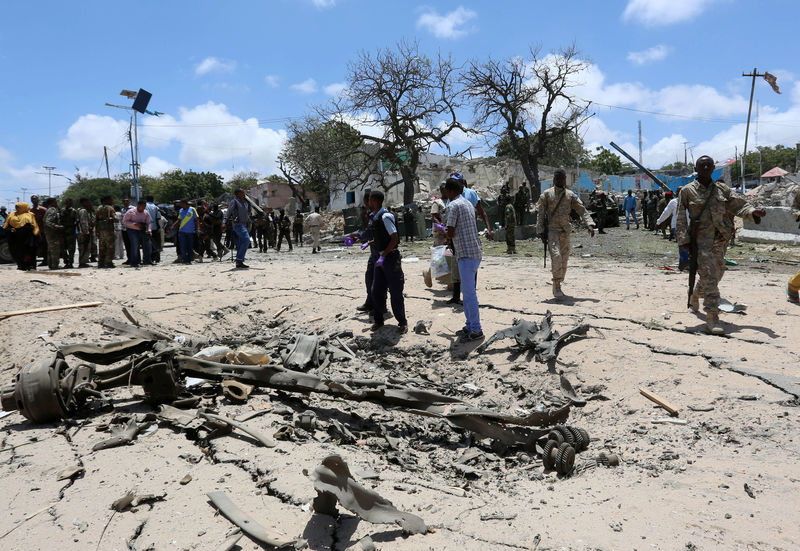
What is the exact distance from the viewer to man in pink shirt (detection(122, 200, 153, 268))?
11891 millimetres

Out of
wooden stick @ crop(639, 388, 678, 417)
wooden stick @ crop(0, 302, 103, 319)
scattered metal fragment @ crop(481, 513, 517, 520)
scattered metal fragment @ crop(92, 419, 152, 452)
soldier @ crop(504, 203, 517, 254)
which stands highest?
soldier @ crop(504, 203, 517, 254)

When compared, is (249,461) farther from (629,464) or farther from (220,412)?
(629,464)

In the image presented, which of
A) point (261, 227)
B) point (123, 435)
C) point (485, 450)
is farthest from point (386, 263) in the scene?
point (261, 227)

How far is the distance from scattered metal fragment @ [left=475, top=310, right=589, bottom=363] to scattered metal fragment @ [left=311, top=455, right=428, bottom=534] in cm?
287

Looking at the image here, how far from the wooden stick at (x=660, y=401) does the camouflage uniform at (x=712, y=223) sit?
173cm

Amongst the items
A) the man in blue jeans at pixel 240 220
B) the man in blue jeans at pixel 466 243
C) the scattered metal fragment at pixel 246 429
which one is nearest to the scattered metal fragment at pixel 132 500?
the scattered metal fragment at pixel 246 429

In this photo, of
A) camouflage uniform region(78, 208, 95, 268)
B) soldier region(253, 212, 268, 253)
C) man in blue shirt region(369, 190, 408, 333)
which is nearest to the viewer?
man in blue shirt region(369, 190, 408, 333)

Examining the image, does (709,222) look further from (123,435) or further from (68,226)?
(68,226)

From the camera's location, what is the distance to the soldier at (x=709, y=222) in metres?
5.56

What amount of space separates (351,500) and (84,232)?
38.7 feet

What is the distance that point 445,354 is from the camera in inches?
232

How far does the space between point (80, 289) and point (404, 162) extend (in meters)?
20.6

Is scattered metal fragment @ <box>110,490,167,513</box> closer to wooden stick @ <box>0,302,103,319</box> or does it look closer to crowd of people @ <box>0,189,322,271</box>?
wooden stick @ <box>0,302,103,319</box>

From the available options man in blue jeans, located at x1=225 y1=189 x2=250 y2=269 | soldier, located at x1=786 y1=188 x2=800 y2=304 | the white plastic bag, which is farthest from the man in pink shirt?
soldier, located at x1=786 y1=188 x2=800 y2=304
